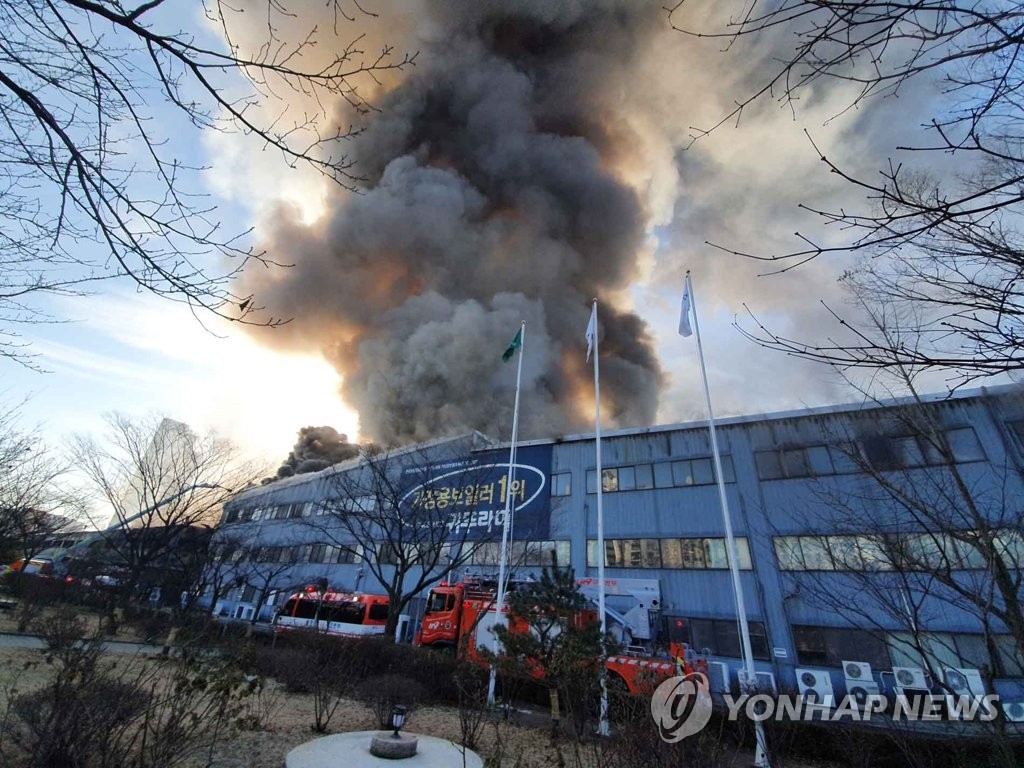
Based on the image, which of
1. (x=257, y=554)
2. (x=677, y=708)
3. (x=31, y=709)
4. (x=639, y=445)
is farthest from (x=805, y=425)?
(x=257, y=554)

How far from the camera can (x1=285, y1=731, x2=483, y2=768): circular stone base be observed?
5.64m

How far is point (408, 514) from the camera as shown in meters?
21.4

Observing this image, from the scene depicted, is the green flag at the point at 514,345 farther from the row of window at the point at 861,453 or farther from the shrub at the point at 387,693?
the row of window at the point at 861,453

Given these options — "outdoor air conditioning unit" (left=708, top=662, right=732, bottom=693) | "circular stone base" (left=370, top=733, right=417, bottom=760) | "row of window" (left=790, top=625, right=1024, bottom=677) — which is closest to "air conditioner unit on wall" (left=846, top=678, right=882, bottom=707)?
"row of window" (left=790, top=625, right=1024, bottom=677)

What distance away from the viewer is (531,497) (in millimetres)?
25922

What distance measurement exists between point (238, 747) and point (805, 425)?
2305 centimetres

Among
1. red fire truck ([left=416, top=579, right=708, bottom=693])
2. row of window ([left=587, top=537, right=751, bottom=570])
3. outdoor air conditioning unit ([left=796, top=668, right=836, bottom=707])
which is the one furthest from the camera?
row of window ([left=587, top=537, right=751, bottom=570])

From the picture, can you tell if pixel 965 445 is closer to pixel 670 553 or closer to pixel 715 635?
pixel 670 553

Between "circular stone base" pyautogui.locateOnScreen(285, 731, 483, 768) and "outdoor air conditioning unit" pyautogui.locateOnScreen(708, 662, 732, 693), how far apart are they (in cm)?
1472

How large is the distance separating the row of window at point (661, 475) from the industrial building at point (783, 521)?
8 centimetres

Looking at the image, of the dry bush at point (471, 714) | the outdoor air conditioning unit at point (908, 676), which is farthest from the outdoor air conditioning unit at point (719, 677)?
the dry bush at point (471, 714)

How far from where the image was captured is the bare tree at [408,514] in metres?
18.8

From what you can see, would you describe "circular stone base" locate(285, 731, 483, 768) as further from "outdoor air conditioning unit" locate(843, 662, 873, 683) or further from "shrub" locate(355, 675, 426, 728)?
"outdoor air conditioning unit" locate(843, 662, 873, 683)

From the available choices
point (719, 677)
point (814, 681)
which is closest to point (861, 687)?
point (814, 681)
